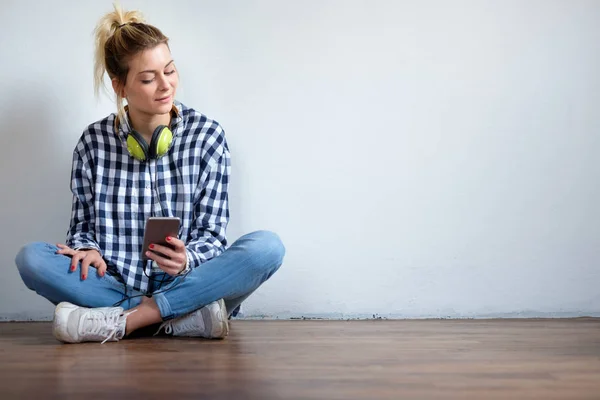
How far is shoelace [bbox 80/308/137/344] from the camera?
221cm

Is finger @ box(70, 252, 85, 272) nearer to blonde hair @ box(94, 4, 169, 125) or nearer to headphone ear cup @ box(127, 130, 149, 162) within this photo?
headphone ear cup @ box(127, 130, 149, 162)

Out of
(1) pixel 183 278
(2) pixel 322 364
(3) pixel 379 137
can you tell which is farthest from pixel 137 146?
(2) pixel 322 364

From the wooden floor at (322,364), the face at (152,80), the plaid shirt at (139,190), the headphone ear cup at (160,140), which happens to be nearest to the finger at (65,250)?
the plaid shirt at (139,190)

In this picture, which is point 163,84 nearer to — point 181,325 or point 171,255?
point 171,255

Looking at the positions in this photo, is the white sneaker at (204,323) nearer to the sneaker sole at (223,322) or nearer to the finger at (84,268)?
the sneaker sole at (223,322)

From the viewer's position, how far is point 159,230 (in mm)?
2188

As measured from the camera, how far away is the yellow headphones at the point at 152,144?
8.00 ft

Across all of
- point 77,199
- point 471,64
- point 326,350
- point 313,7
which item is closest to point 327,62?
point 313,7

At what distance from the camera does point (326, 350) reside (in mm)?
1963

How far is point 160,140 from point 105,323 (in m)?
0.59

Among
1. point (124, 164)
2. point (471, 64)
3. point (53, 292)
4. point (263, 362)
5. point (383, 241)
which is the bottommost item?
point (263, 362)

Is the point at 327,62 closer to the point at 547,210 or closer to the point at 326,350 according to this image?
the point at 547,210

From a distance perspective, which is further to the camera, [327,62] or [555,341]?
[327,62]

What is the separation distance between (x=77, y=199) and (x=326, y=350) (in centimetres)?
107
